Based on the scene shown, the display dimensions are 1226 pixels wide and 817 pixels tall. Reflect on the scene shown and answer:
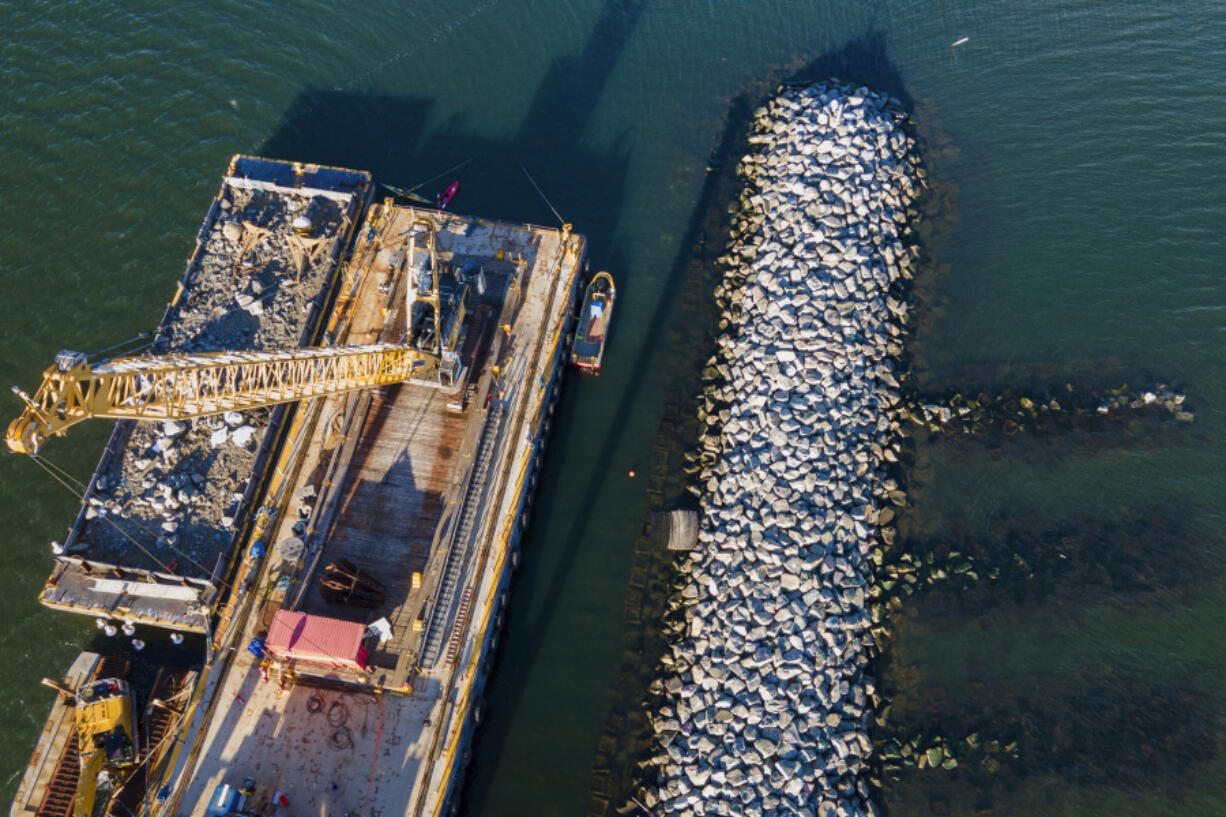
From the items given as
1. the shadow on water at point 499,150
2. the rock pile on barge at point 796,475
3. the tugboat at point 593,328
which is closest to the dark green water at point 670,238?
the shadow on water at point 499,150

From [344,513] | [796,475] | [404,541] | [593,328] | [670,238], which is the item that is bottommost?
[404,541]

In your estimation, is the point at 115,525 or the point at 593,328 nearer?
the point at 115,525

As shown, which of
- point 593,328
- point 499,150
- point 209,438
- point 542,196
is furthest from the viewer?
point 499,150

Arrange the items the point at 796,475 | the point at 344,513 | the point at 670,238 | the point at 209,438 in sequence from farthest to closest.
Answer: the point at 670,238, the point at 796,475, the point at 209,438, the point at 344,513

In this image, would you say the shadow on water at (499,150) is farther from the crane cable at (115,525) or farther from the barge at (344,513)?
the crane cable at (115,525)

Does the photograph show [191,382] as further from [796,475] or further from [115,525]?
[796,475]

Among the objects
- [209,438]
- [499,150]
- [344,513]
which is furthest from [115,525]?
[499,150]

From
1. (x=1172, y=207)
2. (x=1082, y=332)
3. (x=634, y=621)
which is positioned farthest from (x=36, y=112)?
(x=1172, y=207)
